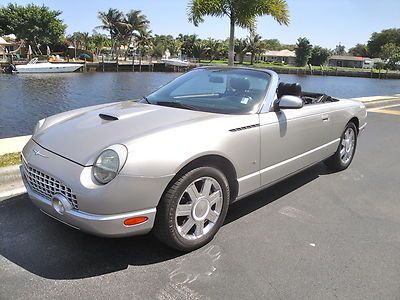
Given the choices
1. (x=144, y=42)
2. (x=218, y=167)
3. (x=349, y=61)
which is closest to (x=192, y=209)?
(x=218, y=167)

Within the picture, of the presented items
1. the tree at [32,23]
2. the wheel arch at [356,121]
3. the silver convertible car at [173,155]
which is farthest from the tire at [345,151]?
the tree at [32,23]

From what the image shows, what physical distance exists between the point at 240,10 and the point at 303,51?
302ft

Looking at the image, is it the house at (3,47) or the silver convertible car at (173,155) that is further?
the house at (3,47)

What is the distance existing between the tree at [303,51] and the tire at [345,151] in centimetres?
9745

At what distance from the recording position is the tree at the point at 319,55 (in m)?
101

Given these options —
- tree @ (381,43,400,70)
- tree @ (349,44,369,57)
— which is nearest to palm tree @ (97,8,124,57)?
tree @ (381,43,400,70)

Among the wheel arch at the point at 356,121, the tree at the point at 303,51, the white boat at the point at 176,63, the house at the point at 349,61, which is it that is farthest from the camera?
the house at the point at 349,61

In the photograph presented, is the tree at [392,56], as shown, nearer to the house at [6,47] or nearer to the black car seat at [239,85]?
the house at [6,47]

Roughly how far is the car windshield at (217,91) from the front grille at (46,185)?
1437 millimetres

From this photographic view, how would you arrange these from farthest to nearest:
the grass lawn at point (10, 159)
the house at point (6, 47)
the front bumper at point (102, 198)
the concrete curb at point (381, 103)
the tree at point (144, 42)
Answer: the tree at point (144, 42) < the house at point (6, 47) < the concrete curb at point (381, 103) < the grass lawn at point (10, 159) < the front bumper at point (102, 198)

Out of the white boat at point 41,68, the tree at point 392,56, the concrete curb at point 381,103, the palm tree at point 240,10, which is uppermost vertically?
the tree at point 392,56

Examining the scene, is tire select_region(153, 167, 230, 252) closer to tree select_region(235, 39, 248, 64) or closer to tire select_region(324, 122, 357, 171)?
tire select_region(324, 122, 357, 171)

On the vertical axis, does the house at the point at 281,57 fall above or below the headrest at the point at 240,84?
above

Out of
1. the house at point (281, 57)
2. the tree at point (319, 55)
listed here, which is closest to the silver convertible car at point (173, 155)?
the tree at point (319, 55)
